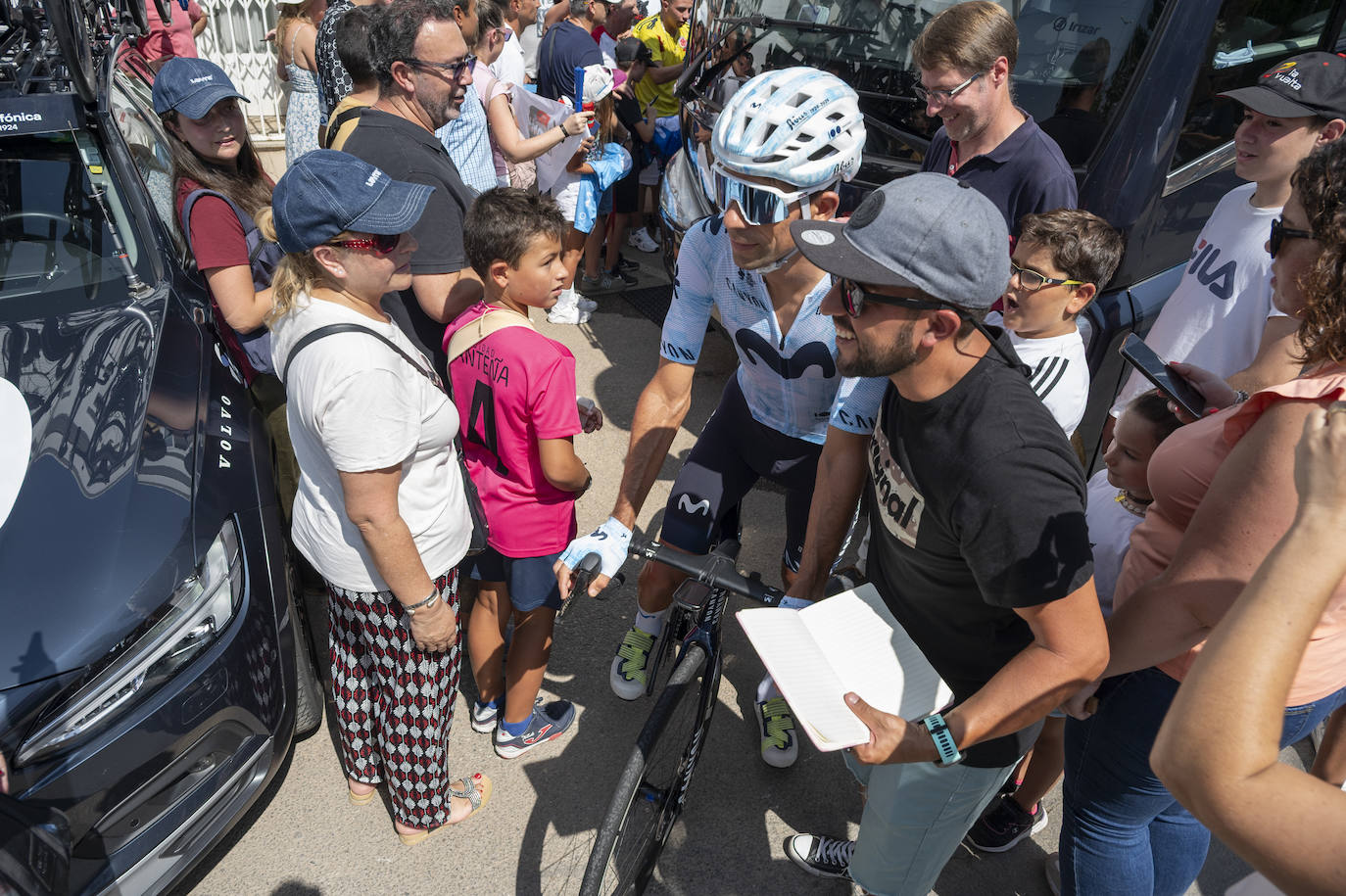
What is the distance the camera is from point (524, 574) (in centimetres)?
277

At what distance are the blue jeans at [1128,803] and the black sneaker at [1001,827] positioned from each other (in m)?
0.60

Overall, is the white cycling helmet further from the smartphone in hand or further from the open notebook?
the open notebook

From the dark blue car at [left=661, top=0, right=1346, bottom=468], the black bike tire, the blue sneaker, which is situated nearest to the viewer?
the black bike tire

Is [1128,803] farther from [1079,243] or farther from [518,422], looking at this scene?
[518,422]

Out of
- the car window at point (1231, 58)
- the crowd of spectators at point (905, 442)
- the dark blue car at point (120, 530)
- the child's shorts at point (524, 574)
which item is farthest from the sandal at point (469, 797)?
the car window at point (1231, 58)

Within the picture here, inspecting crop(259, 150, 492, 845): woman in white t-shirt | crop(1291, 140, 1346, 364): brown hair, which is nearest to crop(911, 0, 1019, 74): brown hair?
crop(1291, 140, 1346, 364): brown hair

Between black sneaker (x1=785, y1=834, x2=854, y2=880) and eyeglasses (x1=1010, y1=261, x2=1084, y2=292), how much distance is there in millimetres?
1727

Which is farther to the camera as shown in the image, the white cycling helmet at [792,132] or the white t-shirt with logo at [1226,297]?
the white t-shirt with logo at [1226,297]

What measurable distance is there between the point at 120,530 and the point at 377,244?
976 millimetres

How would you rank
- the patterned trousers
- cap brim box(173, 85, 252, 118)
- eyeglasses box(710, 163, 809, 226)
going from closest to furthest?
eyeglasses box(710, 163, 809, 226) → the patterned trousers → cap brim box(173, 85, 252, 118)

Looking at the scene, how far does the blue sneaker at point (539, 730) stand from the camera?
302cm

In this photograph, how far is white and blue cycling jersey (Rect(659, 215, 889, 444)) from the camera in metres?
2.42

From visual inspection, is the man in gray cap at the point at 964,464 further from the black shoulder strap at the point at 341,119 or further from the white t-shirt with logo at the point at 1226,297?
the black shoulder strap at the point at 341,119

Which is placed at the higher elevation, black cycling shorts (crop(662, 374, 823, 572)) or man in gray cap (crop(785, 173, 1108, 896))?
man in gray cap (crop(785, 173, 1108, 896))
